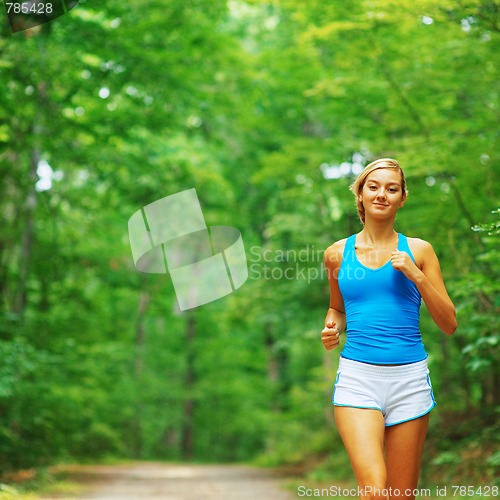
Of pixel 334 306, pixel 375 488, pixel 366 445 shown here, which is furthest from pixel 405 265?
pixel 375 488

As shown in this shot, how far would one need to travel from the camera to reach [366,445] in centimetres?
282

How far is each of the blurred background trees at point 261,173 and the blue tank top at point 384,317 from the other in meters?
2.98

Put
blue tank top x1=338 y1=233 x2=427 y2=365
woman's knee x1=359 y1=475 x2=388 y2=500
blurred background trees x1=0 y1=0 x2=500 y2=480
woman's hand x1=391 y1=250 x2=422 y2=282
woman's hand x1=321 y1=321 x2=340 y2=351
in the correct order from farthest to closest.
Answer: blurred background trees x1=0 y1=0 x2=500 y2=480
woman's hand x1=321 y1=321 x2=340 y2=351
blue tank top x1=338 y1=233 x2=427 y2=365
woman's hand x1=391 y1=250 x2=422 y2=282
woman's knee x1=359 y1=475 x2=388 y2=500

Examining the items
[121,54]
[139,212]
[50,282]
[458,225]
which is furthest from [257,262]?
[458,225]

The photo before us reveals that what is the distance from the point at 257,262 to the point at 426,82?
19.1ft

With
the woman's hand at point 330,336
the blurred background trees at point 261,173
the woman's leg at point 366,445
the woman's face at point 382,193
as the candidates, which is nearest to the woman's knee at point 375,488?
the woman's leg at point 366,445

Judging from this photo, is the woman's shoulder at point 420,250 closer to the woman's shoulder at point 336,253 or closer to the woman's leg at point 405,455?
the woman's shoulder at point 336,253

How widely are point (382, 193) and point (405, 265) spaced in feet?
1.18

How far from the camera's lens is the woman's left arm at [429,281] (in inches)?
113

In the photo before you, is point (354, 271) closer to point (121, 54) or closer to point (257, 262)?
point (121, 54)

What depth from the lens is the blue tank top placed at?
9.74 ft

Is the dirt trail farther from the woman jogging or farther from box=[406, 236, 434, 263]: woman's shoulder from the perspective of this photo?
box=[406, 236, 434, 263]: woman's shoulder

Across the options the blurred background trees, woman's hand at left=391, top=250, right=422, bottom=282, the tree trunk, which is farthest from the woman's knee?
the tree trunk

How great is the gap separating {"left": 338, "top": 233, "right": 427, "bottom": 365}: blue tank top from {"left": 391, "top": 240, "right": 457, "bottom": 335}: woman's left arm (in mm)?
66
